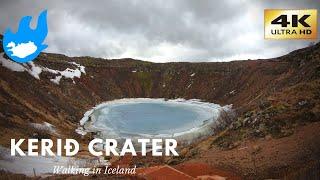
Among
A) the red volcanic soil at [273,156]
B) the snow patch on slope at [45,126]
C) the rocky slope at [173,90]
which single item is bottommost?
the red volcanic soil at [273,156]

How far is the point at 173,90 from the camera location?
4218 inches

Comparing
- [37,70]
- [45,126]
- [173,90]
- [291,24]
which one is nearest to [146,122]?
[45,126]

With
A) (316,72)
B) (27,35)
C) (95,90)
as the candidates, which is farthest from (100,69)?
(27,35)

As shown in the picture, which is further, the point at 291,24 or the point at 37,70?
the point at 37,70

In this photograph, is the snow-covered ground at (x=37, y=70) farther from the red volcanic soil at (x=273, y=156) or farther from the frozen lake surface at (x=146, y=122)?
the red volcanic soil at (x=273, y=156)

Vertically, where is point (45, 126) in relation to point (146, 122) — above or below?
below

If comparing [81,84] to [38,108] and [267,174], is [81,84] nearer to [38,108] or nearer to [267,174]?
[38,108]

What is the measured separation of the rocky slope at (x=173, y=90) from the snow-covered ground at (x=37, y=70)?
0.74 ft

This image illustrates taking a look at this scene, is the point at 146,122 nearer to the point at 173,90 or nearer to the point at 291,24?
the point at 291,24

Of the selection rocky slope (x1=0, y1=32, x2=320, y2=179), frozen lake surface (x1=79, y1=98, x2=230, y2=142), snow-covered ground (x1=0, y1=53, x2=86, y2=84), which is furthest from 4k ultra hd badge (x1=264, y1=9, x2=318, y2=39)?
snow-covered ground (x1=0, y1=53, x2=86, y2=84)

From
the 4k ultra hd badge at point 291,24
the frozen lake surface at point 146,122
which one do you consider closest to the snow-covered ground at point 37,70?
the frozen lake surface at point 146,122

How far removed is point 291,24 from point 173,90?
87.4 metres

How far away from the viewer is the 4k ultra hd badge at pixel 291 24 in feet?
64.7

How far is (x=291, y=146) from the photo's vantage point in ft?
70.4
